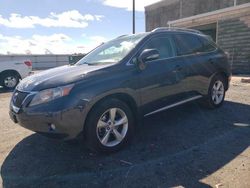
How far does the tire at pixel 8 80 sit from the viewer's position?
1184 cm

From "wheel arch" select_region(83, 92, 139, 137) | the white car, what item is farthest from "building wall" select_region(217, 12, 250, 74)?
"wheel arch" select_region(83, 92, 139, 137)

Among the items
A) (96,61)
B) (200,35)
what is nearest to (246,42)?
(200,35)

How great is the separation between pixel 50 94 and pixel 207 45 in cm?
391

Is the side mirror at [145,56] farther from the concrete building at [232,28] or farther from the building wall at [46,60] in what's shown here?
the building wall at [46,60]

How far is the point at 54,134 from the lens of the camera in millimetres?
3666

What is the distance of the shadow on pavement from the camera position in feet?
10.9

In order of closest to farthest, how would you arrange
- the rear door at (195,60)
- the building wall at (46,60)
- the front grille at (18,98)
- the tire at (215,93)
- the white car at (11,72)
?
the front grille at (18,98), the rear door at (195,60), the tire at (215,93), the white car at (11,72), the building wall at (46,60)

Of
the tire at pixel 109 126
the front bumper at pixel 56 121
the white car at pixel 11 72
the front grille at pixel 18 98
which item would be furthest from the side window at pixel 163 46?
the white car at pixel 11 72

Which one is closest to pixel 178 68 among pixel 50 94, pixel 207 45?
pixel 207 45

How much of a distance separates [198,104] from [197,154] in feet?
8.49

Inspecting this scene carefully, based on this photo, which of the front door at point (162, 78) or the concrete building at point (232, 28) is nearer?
the front door at point (162, 78)

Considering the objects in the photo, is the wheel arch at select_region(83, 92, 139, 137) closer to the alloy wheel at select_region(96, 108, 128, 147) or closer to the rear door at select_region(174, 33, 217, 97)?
the alloy wheel at select_region(96, 108, 128, 147)

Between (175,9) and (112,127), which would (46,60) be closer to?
(175,9)

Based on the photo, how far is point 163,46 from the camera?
5062 millimetres
